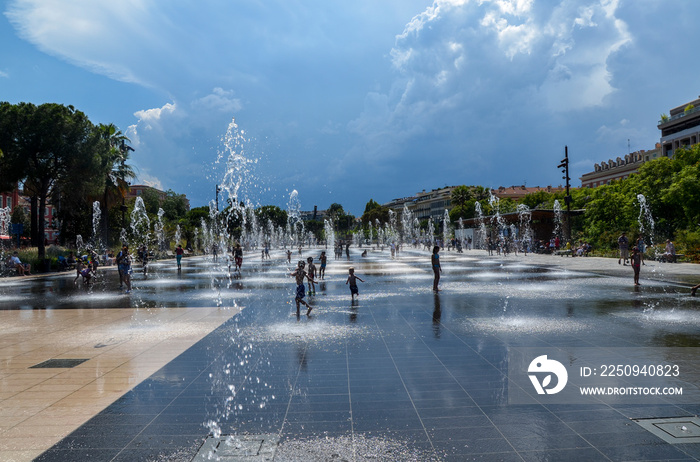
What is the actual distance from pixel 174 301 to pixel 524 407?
12.3 meters

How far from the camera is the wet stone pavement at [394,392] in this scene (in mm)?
4320

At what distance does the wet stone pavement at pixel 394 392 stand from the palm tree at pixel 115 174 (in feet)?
117

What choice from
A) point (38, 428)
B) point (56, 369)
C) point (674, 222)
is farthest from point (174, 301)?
point (674, 222)

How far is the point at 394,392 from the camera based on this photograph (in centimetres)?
579

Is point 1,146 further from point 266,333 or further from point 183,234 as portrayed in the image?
point 266,333

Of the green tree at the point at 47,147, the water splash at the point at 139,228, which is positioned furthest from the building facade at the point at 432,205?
the green tree at the point at 47,147

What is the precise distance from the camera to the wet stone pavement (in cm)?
432

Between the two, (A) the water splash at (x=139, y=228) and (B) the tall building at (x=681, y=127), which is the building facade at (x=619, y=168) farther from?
(A) the water splash at (x=139, y=228)

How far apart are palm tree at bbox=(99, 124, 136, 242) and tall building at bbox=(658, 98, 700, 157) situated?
8081 cm

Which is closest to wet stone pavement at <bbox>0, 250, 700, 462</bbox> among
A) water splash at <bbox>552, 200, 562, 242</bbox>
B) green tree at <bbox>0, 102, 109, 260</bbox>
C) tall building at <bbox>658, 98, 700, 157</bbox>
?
green tree at <bbox>0, 102, 109, 260</bbox>

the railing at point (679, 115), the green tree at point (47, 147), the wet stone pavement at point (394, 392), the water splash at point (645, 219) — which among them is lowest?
the wet stone pavement at point (394, 392)

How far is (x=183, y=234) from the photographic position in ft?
202

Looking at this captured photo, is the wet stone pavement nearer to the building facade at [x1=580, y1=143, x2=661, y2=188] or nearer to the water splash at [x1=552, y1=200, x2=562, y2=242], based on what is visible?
the water splash at [x1=552, y1=200, x2=562, y2=242]

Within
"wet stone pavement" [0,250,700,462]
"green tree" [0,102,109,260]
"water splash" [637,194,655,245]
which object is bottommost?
"wet stone pavement" [0,250,700,462]
